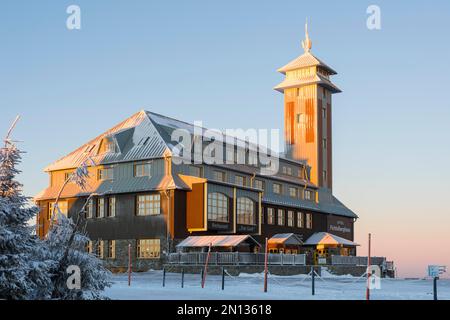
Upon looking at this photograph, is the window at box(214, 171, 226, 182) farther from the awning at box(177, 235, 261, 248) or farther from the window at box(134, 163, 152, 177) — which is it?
the awning at box(177, 235, 261, 248)

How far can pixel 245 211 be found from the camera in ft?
182

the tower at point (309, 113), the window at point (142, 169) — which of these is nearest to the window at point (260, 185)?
the window at point (142, 169)

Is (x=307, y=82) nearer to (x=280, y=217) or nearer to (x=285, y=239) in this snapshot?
(x=280, y=217)

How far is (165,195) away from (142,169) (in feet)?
12.8

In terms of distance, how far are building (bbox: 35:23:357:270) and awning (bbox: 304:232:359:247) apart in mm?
949

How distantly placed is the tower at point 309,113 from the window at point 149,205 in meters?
25.8

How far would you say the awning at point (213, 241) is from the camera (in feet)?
156

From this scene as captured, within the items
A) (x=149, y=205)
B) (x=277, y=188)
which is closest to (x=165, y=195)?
(x=149, y=205)

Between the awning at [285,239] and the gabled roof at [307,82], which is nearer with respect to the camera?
the awning at [285,239]

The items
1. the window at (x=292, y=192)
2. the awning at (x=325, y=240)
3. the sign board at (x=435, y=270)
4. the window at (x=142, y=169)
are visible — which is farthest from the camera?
the window at (x=292, y=192)

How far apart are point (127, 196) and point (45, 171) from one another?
11871 mm

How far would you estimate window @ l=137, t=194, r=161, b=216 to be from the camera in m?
52.0

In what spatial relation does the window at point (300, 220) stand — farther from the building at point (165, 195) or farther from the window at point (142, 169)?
the window at point (142, 169)
